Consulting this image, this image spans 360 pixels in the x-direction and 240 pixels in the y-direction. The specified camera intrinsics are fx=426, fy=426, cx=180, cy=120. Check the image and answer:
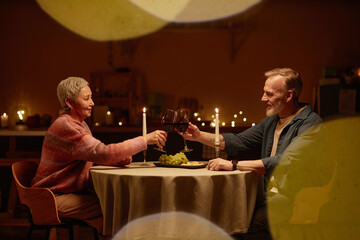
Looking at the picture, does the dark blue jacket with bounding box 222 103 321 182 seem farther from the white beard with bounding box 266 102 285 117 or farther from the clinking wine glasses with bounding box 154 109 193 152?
the clinking wine glasses with bounding box 154 109 193 152

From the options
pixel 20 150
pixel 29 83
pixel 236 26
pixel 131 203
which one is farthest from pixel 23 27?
pixel 131 203

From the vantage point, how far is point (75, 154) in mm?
2449

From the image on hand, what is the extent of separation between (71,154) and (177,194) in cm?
68

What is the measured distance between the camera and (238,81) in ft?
21.4

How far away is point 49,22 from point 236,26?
281 centimetres

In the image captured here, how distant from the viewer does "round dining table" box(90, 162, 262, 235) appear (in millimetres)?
2234

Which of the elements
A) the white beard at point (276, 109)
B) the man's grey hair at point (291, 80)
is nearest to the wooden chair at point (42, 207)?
the white beard at point (276, 109)

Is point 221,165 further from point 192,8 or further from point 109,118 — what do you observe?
point 192,8

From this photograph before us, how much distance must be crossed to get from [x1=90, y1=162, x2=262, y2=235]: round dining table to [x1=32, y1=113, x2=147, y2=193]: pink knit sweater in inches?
4.2

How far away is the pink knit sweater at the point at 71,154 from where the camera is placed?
2430mm

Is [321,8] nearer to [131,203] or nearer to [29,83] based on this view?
[29,83]

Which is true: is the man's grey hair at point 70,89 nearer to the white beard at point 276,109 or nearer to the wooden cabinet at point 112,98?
the white beard at point 276,109

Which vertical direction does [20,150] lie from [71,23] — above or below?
below

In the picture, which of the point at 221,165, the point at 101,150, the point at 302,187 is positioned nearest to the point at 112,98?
the point at 101,150
